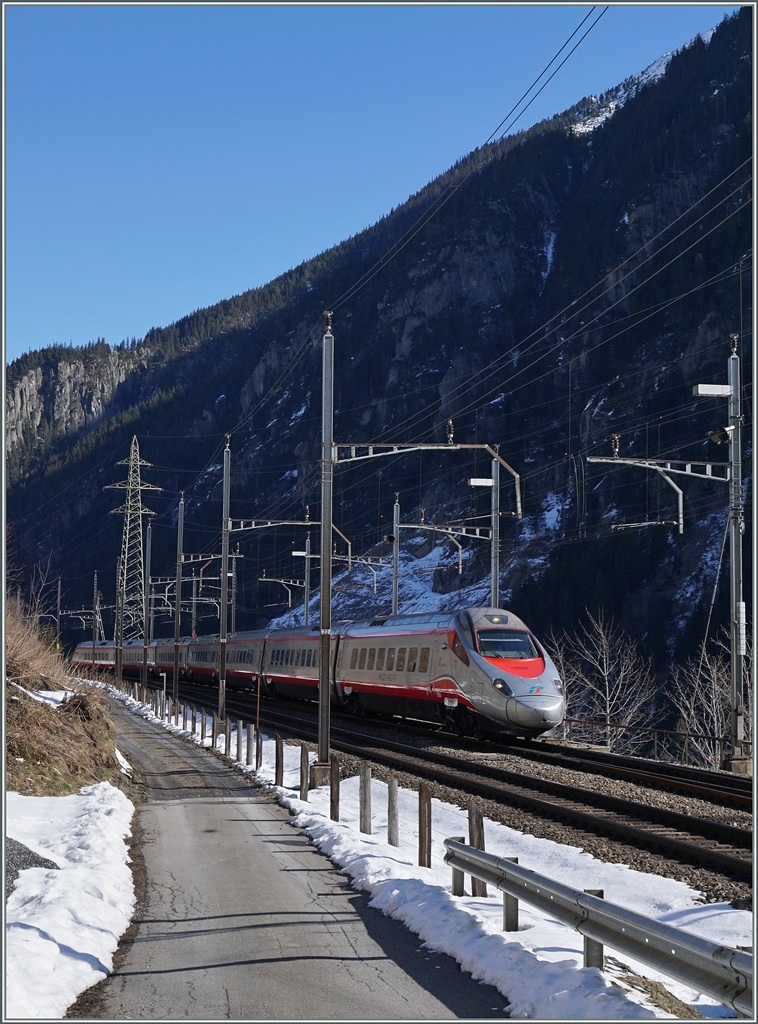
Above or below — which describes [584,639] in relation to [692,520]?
below

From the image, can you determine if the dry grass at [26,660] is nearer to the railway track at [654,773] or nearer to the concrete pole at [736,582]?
the railway track at [654,773]

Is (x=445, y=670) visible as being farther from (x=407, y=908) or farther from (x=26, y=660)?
(x=407, y=908)

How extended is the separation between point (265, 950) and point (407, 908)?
1.59 meters

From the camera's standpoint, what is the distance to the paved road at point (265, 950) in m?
6.71

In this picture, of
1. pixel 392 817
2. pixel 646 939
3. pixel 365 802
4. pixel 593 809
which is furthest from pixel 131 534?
pixel 646 939

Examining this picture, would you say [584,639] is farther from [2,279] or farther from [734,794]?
[2,279]

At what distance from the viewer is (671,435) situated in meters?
141

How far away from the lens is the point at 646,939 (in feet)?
19.9

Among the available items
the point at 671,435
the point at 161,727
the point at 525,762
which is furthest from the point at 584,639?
the point at 525,762

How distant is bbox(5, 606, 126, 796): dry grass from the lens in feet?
54.0

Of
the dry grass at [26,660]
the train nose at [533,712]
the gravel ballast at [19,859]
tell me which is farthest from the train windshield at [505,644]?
the gravel ballast at [19,859]

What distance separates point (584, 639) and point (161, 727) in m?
86.5

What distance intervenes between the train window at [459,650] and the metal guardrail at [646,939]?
18.3 metres

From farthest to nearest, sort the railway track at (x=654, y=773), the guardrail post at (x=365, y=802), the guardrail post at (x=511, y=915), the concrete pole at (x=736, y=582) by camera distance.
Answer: the concrete pole at (x=736, y=582) < the railway track at (x=654, y=773) < the guardrail post at (x=365, y=802) < the guardrail post at (x=511, y=915)
